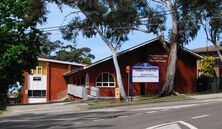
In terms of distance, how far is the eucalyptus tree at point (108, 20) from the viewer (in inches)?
1716

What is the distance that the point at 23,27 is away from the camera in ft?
148

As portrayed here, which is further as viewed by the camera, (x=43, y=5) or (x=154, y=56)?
(x=154, y=56)

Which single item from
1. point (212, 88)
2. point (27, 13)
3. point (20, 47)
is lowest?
point (212, 88)

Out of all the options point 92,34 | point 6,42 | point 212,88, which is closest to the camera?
point 6,42

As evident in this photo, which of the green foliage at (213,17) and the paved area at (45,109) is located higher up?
the green foliage at (213,17)

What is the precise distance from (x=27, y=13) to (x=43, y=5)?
6.09 ft

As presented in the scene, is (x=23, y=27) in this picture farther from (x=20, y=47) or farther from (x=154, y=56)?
(x=154, y=56)

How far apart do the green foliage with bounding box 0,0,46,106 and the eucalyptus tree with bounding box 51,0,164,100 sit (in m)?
2.44

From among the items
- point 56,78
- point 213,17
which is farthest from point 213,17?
point 56,78

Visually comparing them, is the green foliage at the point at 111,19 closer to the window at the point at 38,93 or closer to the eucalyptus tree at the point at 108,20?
the eucalyptus tree at the point at 108,20

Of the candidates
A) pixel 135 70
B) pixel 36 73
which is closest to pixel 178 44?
pixel 135 70

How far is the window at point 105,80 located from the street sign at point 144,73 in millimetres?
11818

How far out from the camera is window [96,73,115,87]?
182 ft

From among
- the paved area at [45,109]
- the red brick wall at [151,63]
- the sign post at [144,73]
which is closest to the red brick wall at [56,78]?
the red brick wall at [151,63]
